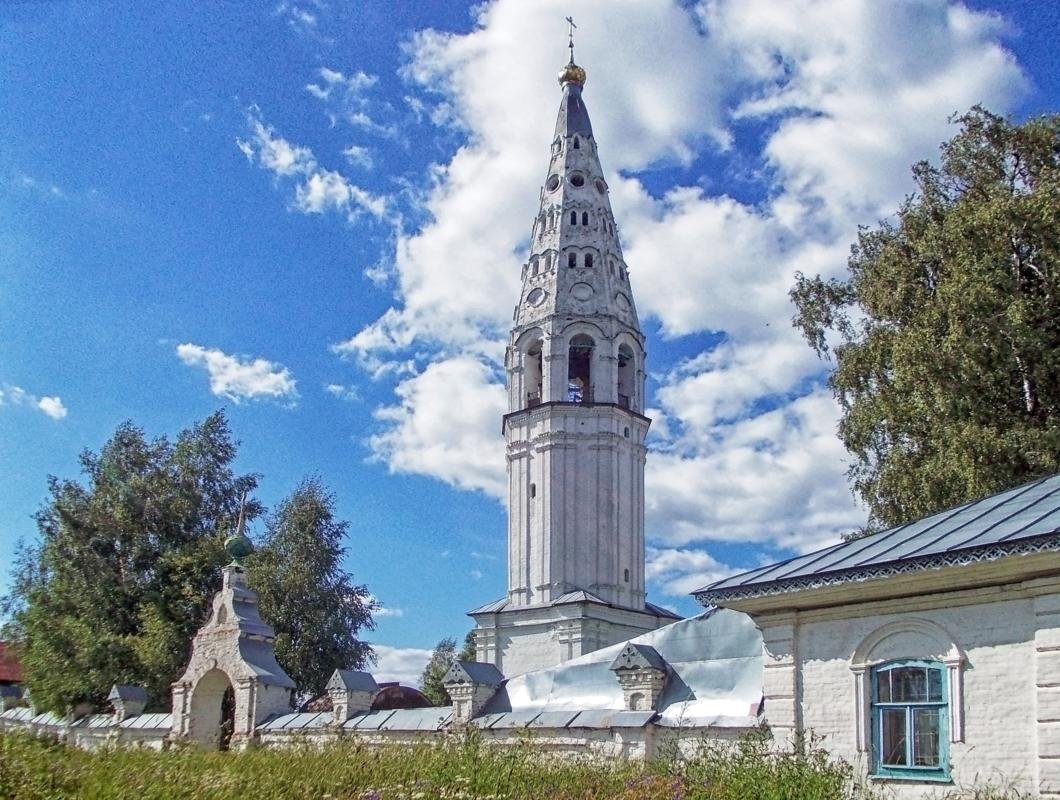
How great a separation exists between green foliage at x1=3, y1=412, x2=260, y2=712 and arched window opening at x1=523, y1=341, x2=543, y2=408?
830 centimetres

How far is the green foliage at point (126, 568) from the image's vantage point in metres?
24.2

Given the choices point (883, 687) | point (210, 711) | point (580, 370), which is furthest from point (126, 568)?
point (883, 687)

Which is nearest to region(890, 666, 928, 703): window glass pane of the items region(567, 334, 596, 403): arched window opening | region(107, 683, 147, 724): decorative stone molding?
region(107, 683, 147, 724): decorative stone molding

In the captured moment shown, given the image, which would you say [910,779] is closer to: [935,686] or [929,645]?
[935,686]

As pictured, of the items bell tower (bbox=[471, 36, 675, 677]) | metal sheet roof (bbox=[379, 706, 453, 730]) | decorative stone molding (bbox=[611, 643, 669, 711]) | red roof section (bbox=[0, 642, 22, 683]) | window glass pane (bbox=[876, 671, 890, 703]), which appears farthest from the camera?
red roof section (bbox=[0, 642, 22, 683])

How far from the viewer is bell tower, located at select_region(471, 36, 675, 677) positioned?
27.9m

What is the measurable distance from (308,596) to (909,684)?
20709 millimetres

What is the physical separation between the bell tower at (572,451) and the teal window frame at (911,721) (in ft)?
58.1

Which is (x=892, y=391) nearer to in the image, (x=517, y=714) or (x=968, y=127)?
(x=968, y=127)

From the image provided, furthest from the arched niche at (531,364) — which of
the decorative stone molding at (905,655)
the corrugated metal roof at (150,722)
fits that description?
the decorative stone molding at (905,655)

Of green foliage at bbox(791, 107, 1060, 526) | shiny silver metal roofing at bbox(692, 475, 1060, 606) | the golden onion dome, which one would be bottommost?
shiny silver metal roofing at bbox(692, 475, 1060, 606)

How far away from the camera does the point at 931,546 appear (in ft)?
28.7

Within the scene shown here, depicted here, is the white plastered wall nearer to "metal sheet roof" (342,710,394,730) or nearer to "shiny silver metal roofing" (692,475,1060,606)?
"shiny silver metal roofing" (692,475,1060,606)

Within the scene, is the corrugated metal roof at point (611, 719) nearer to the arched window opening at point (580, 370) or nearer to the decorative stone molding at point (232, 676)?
the decorative stone molding at point (232, 676)
